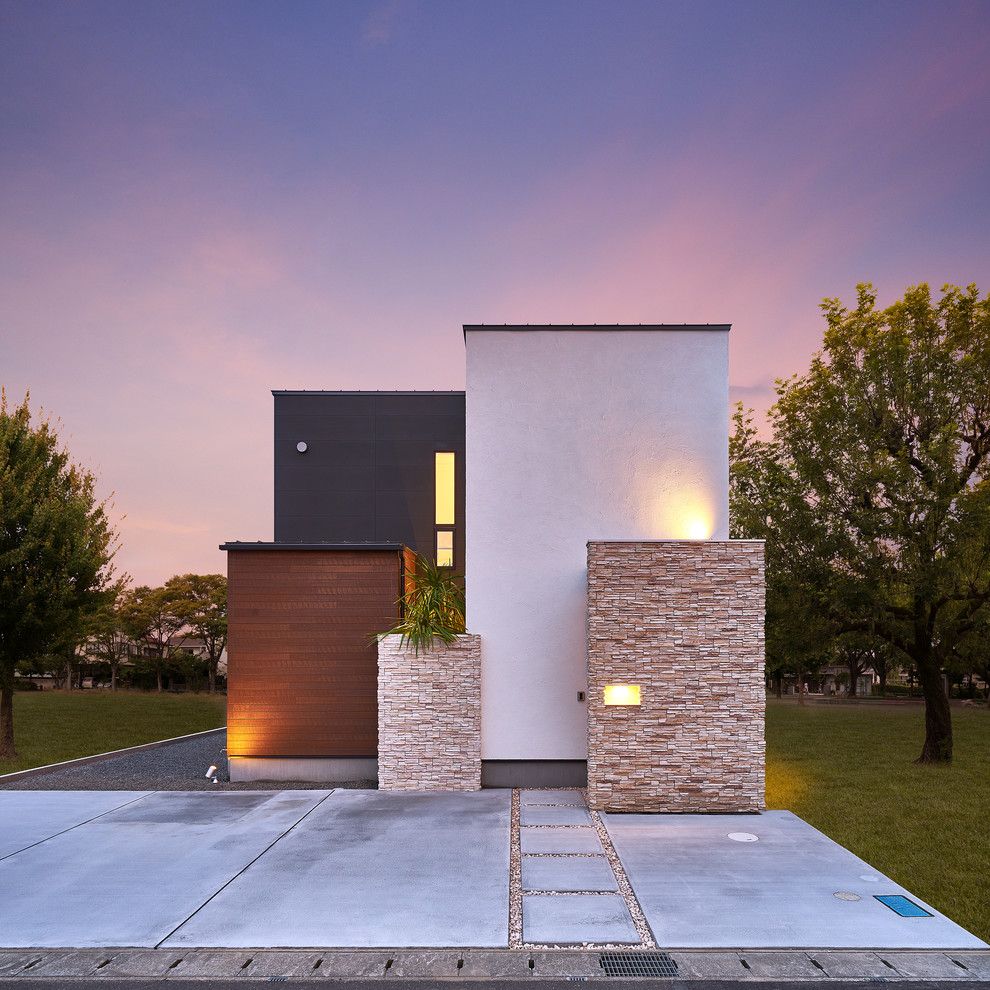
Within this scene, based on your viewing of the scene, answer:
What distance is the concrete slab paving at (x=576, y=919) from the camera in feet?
14.5

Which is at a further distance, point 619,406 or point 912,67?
point 912,67

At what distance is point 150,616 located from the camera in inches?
1407

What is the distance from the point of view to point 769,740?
631 inches

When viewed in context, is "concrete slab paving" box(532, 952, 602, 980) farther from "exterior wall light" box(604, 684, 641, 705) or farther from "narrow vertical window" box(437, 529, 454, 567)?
"narrow vertical window" box(437, 529, 454, 567)

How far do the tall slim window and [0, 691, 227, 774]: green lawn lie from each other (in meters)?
8.00

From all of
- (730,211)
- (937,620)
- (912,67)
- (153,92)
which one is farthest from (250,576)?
(912,67)

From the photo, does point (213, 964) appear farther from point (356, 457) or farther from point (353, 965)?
point (356, 457)

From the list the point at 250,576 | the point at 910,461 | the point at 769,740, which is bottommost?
the point at 769,740

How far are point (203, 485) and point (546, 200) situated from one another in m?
15.4

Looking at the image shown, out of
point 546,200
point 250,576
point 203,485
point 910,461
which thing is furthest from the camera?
point 203,485

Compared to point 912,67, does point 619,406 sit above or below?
below

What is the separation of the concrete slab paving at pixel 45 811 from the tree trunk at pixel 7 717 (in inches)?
142

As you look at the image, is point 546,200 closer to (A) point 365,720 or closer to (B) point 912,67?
(B) point 912,67

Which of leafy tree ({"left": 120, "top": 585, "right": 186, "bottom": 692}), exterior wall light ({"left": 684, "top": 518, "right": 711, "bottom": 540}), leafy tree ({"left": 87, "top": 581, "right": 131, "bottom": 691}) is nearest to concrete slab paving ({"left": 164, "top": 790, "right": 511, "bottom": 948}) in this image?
exterior wall light ({"left": 684, "top": 518, "right": 711, "bottom": 540})
